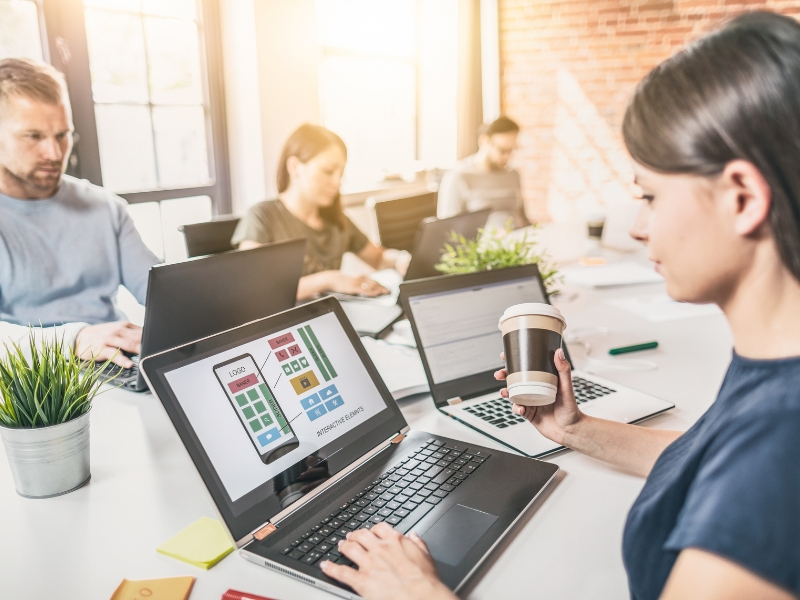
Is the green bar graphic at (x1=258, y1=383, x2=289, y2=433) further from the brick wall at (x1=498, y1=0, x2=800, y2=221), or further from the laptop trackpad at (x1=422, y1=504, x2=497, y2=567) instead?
the brick wall at (x1=498, y1=0, x2=800, y2=221)

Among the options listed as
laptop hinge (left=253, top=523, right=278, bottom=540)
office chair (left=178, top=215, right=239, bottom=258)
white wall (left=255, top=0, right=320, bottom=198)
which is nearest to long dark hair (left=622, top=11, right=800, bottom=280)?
laptop hinge (left=253, top=523, right=278, bottom=540)

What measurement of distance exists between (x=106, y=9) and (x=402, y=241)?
1.78m

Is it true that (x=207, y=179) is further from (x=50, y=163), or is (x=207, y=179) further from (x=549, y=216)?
(x=549, y=216)

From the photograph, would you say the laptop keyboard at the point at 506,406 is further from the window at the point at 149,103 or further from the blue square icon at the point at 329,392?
the window at the point at 149,103

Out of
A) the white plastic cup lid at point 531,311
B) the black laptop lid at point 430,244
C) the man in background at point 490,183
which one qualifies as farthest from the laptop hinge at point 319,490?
the man in background at point 490,183

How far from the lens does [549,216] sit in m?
5.28

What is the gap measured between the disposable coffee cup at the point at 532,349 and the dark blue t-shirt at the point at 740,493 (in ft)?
0.81

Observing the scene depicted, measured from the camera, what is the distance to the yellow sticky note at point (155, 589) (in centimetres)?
74

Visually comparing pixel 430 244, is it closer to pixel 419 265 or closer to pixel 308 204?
pixel 419 265

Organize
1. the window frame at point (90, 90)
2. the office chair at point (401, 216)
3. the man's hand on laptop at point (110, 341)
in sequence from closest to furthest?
the man's hand on laptop at point (110, 341), the window frame at point (90, 90), the office chair at point (401, 216)

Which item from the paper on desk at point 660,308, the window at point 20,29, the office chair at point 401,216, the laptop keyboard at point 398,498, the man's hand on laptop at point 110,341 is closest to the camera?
the laptop keyboard at point 398,498

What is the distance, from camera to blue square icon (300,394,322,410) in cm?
97

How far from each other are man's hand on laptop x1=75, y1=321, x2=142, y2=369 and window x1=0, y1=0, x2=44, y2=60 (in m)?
1.86

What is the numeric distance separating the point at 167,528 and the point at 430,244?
118cm
